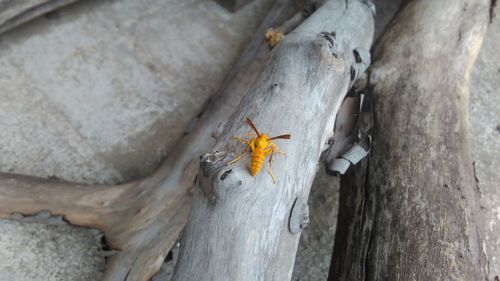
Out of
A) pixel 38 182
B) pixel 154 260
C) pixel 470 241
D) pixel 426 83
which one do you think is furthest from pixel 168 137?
pixel 470 241

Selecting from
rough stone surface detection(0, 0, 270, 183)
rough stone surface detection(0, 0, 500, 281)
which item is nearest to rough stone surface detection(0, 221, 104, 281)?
rough stone surface detection(0, 0, 500, 281)

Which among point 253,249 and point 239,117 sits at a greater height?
point 239,117

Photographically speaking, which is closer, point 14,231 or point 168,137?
point 14,231

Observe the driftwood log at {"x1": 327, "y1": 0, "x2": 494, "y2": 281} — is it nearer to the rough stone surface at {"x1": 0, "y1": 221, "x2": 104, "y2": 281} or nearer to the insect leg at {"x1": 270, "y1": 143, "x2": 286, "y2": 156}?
the insect leg at {"x1": 270, "y1": 143, "x2": 286, "y2": 156}

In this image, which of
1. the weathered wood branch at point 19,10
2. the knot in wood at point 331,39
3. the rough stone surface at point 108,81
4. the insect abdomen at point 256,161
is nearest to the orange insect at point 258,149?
the insect abdomen at point 256,161

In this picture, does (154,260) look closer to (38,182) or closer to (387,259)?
(38,182)
